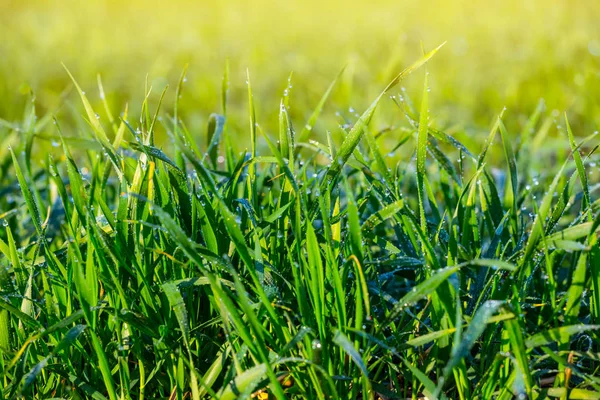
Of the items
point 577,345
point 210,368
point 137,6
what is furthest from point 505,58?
point 137,6

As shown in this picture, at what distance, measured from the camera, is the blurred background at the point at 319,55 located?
3.40m

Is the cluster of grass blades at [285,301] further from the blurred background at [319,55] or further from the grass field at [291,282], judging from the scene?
the blurred background at [319,55]

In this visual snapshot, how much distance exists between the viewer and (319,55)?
4590mm

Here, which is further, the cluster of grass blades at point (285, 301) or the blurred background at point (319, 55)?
the blurred background at point (319, 55)

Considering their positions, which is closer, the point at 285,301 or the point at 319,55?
the point at 285,301

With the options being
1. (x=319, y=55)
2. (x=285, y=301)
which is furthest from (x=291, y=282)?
(x=319, y=55)

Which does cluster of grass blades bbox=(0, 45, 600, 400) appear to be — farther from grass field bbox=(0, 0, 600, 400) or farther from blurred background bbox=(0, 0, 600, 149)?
blurred background bbox=(0, 0, 600, 149)

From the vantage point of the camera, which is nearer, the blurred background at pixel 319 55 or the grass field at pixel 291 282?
the grass field at pixel 291 282

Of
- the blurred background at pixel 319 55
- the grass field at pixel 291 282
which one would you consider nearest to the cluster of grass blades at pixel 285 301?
the grass field at pixel 291 282

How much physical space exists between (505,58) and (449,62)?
14.4 inches

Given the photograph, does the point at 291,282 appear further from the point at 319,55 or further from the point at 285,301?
the point at 319,55

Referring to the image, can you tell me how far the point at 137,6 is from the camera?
7336 millimetres

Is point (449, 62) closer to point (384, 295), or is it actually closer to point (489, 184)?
point (489, 184)

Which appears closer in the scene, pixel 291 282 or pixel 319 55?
pixel 291 282
